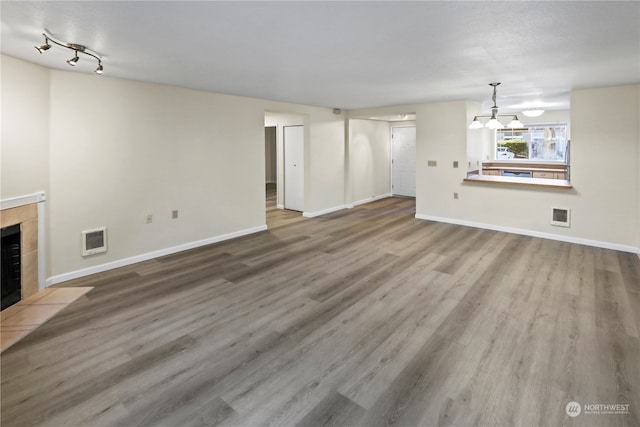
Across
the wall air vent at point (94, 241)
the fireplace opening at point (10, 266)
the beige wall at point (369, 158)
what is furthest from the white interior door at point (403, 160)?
the fireplace opening at point (10, 266)

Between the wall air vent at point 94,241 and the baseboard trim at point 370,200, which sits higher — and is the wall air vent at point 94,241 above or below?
below

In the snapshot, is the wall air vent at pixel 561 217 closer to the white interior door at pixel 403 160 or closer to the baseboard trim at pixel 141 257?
the white interior door at pixel 403 160

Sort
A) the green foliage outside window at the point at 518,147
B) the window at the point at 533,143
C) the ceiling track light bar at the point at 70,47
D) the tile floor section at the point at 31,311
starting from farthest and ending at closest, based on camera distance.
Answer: the green foliage outside window at the point at 518,147
the window at the point at 533,143
the tile floor section at the point at 31,311
the ceiling track light bar at the point at 70,47

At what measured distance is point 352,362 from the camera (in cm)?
231

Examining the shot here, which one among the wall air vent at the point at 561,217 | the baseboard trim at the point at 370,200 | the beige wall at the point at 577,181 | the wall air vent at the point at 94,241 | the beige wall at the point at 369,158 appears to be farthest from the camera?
the baseboard trim at the point at 370,200

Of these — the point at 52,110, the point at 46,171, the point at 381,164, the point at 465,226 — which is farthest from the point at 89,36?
the point at 381,164

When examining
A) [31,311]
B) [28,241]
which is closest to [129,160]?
[28,241]

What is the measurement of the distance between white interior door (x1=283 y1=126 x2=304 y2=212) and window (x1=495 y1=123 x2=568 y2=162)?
6.23 meters

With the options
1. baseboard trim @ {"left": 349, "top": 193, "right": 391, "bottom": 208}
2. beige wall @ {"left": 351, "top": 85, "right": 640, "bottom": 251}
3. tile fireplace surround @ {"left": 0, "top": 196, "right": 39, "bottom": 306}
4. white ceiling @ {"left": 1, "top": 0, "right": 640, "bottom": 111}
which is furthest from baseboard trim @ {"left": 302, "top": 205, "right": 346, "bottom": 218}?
tile fireplace surround @ {"left": 0, "top": 196, "right": 39, "bottom": 306}

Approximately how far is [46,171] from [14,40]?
1.40 meters

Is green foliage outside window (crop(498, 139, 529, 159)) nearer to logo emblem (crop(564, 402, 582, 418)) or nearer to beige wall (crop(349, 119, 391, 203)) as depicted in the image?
beige wall (crop(349, 119, 391, 203))

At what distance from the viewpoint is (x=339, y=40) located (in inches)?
107

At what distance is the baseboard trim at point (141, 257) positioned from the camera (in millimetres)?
3824

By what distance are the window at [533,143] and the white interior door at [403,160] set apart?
283 centimetres
